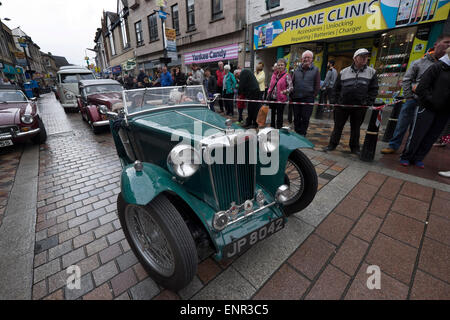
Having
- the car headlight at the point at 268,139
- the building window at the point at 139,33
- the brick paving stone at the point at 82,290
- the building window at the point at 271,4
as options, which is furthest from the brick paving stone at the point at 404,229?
the building window at the point at 139,33

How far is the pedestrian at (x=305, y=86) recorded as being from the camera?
14.3 feet

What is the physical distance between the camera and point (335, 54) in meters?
8.28

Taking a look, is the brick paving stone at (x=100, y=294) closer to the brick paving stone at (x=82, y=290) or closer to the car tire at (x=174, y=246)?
the brick paving stone at (x=82, y=290)

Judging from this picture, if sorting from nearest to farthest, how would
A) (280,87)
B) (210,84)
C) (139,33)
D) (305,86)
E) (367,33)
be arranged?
(305,86)
(280,87)
(367,33)
(210,84)
(139,33)

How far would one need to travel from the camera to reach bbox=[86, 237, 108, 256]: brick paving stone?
198cm

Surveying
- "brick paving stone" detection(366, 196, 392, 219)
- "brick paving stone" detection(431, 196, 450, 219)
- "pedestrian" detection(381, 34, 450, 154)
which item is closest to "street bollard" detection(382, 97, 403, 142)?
"pedestrian" detection(381, 34, 450, 154)

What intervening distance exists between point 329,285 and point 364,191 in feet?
5.66

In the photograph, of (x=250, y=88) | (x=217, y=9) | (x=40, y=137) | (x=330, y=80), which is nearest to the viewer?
(x=40, y=137)

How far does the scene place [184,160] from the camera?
151 centimetres

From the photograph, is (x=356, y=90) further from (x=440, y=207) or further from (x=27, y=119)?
(x=27, y=119)

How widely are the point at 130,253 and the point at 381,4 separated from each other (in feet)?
28.7

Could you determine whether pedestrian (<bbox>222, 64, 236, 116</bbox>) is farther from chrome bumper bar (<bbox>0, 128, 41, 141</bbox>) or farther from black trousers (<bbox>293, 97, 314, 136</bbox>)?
chrome bumper bar (<bbox>0, 128, 41, 141</bbox>)

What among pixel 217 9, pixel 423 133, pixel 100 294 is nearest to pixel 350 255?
pixel 100 294

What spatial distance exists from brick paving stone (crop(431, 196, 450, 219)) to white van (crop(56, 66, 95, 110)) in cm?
1365
